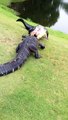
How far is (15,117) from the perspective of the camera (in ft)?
24.9

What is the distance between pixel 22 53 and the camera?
992 cm

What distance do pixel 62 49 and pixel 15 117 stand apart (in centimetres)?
434

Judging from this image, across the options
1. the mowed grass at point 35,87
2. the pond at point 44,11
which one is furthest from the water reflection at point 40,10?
the mowed grass at point 35,87

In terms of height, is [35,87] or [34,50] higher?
[34,50]

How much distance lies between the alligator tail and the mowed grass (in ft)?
0.39

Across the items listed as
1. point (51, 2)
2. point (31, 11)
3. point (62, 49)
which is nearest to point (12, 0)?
point (31, 11)

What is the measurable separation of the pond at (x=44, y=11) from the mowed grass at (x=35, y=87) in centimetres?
1814

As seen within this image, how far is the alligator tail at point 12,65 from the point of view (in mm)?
8898

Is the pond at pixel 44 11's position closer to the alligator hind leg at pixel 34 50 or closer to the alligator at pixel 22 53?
the alligator at pixel 22 53

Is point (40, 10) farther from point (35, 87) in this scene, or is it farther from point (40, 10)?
point (35, 87)

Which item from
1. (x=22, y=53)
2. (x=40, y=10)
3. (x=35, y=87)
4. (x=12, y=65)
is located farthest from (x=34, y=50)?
(x=40, y=10)

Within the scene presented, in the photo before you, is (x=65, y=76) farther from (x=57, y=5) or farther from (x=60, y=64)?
(x=57, y=5)

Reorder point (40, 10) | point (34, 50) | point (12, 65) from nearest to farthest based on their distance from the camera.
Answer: point (12, 65) → point (34, 50) → point (40, 10)

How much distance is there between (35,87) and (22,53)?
152 centimetres
